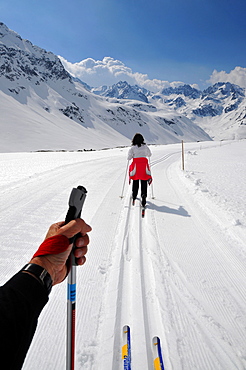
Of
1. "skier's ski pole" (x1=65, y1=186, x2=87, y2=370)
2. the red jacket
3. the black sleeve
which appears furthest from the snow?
the black sleeve

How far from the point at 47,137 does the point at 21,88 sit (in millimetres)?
81070

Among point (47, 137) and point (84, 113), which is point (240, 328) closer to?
point (47, 137)

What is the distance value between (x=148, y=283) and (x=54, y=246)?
187cm

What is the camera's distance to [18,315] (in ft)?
3.22

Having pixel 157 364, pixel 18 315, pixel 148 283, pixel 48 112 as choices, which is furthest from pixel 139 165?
pixel 48 112

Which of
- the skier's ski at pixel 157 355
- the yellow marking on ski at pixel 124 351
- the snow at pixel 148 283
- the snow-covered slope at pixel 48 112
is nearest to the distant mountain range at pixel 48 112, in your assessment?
the snow-covered slope at pixel 48 112

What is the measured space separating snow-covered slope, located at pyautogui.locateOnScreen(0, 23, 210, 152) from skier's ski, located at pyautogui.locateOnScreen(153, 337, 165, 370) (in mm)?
69706

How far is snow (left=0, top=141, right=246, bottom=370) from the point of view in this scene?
1.93 meters

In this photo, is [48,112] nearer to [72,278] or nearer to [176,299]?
[176,299]

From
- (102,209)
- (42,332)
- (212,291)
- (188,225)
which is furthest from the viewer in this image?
(102,209)

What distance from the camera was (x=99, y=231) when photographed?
168 inches

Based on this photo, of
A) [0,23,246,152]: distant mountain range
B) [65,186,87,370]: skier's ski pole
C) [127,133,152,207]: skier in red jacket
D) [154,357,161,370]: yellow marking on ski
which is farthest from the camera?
[0,23,246,152]: distant mountain range

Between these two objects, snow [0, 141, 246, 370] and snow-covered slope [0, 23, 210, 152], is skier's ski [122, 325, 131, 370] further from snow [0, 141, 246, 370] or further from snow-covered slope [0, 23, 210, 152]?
snow-covered slope [0, 23, 210, 152]

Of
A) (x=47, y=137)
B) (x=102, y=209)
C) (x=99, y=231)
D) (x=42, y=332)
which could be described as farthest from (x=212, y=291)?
(x=47, y=137)
